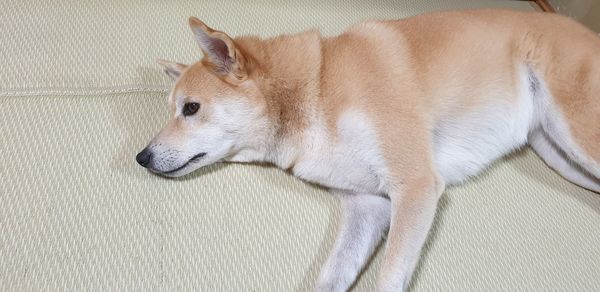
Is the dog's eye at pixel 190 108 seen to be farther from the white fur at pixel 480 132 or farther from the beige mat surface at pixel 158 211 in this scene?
the white fur at pixel 480 132

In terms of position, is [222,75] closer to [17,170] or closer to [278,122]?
[278,122]

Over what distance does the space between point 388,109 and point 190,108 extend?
1.84ft

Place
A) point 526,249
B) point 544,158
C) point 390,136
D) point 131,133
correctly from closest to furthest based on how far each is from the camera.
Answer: point 390,136, point 526,249, point 131,133, point 544,158

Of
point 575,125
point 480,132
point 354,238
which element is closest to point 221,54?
point 354,238

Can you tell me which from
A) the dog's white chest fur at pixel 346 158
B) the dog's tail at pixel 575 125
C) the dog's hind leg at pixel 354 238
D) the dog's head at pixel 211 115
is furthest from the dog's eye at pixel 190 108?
the dog's tail at pixel 575 125

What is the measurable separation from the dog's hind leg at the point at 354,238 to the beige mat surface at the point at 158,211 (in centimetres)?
5

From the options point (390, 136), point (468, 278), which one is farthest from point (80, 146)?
point (468, 278)

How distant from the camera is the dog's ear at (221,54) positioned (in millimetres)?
1266

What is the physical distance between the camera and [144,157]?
4.59ft

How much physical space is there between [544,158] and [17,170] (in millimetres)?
1688

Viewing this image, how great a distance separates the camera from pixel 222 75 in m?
1.37

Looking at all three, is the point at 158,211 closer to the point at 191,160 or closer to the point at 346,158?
the point at 191,160

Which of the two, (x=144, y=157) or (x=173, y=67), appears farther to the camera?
(x=173, y=67)

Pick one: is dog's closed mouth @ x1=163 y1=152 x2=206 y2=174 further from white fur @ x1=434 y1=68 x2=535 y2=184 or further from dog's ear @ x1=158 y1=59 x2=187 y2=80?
white fur @ x1=434 y1=68 x2=535 y2=184
